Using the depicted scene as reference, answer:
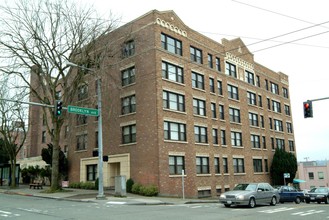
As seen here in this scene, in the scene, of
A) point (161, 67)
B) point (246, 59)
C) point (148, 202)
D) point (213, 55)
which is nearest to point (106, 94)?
point (161, 67)

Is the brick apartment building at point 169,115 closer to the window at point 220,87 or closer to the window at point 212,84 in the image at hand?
the window at point 220,87

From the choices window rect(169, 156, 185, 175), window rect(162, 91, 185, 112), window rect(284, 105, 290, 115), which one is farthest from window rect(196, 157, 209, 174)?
window rect(284, 105, 290, 115)

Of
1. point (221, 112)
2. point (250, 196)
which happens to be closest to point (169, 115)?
point (221, 112)

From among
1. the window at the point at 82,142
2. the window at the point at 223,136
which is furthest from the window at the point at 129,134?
the window at the point at 223,136

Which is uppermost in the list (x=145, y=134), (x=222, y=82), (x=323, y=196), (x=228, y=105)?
(x=222, y=82)

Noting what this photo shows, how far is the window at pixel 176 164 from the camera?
102 feet

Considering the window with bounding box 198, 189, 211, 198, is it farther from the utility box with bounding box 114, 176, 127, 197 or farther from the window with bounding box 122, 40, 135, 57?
the window with bounding box 122, 40, 135, 57

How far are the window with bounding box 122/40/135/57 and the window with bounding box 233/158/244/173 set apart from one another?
1699cm

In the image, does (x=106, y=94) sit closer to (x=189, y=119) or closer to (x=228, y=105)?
(x=189, y=119)

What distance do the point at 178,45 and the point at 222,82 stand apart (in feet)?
26.7

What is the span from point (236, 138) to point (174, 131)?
1200cm

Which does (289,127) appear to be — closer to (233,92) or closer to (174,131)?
(233,92)

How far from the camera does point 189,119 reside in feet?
112

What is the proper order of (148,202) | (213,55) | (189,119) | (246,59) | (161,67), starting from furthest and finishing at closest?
(246,59), (213,55), (189,119), (161,67), (148,202)
